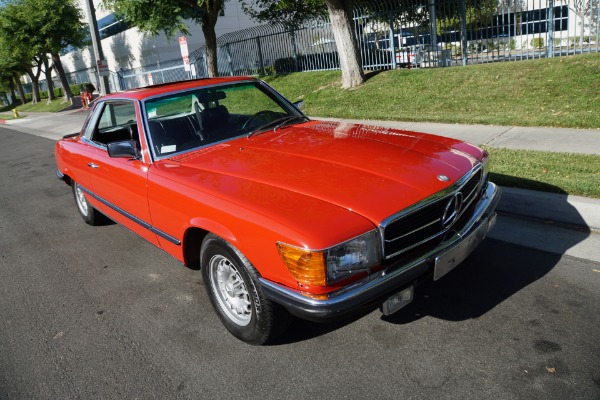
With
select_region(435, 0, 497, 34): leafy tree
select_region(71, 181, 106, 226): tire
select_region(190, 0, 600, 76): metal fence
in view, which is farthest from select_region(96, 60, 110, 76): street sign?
select_region(71, 181, 106, 226): tire

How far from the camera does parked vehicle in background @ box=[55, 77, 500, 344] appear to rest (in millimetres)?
2623

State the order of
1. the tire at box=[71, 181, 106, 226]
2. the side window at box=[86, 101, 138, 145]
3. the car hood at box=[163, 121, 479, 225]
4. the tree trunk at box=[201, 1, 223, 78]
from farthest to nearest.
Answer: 1. the tree trunk at box=[201, 1, 223, 78]
2. the tire at box=[71, 181, 106, 226]
3. the side window at box=[86, 101, 138, 145]
4. the car hood at box=[163, 121, 479, 225]

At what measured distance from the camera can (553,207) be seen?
15.3 feet

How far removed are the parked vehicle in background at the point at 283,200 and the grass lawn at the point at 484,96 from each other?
5.27 m

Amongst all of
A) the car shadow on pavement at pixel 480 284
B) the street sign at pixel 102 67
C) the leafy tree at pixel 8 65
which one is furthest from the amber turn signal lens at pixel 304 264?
the leafy tree at pixel 8 65

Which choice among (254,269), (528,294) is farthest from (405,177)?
(528,294)

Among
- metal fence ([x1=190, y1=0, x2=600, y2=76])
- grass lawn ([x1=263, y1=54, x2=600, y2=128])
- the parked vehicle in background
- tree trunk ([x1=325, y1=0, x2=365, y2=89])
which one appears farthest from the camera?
tree trunk ([x1=325, y1=0, x2=365, y2=89])

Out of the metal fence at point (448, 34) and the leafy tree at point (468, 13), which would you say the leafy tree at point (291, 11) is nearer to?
the metal fence at point (448, 34)

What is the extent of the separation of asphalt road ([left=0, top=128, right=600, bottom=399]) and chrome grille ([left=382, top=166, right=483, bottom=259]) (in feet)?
2.22

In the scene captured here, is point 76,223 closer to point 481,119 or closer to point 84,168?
point 84,168

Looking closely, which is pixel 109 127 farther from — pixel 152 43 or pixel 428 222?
pixel 152 43

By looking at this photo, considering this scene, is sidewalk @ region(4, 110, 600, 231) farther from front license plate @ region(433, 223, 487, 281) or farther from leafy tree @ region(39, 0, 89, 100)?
leafy tree @ region(39, 0, 89, 100)

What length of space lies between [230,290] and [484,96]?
834 cm

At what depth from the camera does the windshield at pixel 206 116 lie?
400 cm
